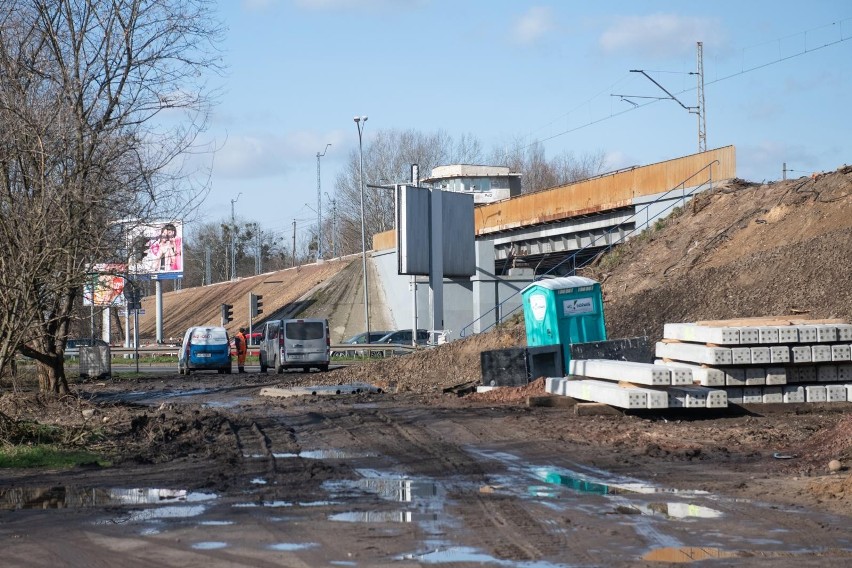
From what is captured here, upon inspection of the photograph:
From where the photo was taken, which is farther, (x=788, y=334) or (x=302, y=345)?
(x=302, y=345)

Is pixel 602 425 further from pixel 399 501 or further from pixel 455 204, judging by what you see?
pixel 455 204

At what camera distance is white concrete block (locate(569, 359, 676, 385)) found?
14.6 m

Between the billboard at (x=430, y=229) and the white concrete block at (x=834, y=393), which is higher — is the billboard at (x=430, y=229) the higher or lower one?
the higher one

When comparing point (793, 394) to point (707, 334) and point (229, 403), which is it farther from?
point (229, 403)

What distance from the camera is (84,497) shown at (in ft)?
31.9

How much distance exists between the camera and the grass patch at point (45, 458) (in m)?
11.8

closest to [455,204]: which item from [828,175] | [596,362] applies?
[828,175]

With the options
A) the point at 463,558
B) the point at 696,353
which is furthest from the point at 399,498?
the point at 696,353

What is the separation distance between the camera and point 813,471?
10.4 meters

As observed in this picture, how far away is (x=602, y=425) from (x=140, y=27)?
12.9 meters

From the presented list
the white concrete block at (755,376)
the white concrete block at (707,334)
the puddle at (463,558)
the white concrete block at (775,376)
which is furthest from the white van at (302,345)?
the puddle at (463,558)

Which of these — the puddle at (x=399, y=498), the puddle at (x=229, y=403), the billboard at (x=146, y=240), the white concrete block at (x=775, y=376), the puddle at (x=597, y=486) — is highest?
the billboard at (x=146, y=240)

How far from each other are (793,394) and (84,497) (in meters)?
11.1

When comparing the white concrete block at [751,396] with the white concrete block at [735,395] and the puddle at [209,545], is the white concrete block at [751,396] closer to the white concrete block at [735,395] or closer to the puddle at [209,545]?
the white concrete block at [735,395]
